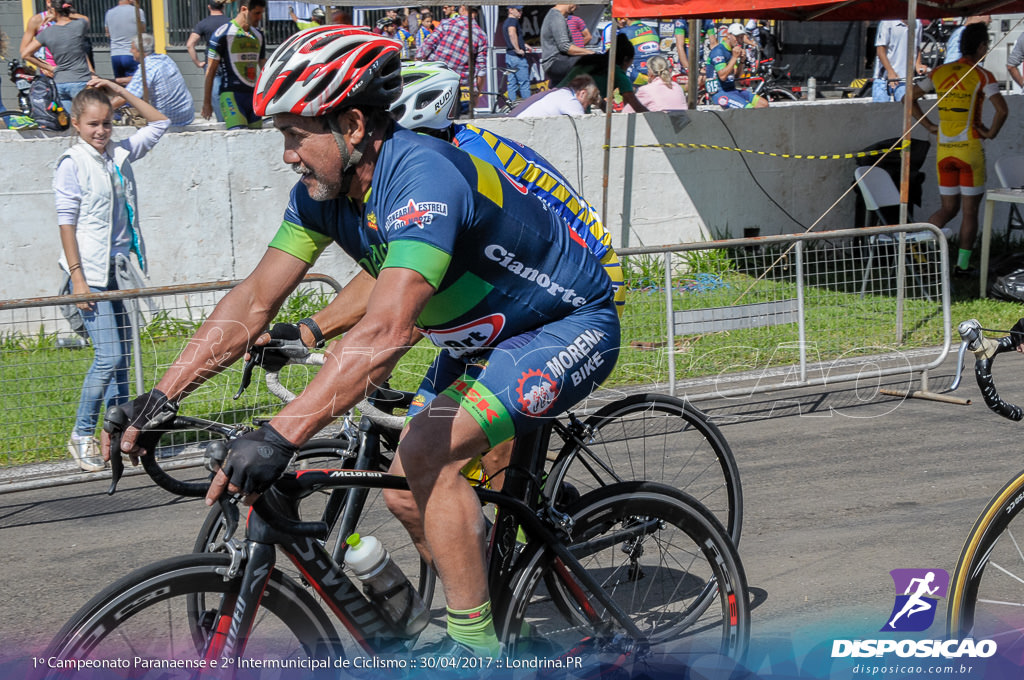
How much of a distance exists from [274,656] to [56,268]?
22.5ft

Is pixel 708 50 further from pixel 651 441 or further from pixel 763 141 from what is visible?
pixel 651 441

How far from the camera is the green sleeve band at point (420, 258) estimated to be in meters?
3.00

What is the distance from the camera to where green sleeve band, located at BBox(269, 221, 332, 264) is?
11.8 feet

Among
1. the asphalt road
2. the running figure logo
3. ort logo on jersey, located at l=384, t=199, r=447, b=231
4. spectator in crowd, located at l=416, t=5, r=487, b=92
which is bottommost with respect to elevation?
the asphalt road

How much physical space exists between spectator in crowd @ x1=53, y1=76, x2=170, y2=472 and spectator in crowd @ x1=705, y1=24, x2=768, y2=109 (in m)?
12.0

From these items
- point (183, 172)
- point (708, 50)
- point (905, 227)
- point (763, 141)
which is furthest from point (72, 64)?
point (708, 50)

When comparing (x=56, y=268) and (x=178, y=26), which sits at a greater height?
(x=178, y=26)

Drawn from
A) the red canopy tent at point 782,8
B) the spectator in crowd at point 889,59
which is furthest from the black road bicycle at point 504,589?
the spectator in crowd at point 889,59

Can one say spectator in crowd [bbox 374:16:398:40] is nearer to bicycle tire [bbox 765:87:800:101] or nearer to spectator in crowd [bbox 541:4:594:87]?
spectator in crowd [bbox 541:4:594:87]

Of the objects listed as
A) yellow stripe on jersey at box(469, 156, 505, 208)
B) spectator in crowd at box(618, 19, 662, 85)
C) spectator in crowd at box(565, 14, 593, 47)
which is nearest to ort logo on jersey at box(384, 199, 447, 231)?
yellow stripe on jersey at box(469, 156, 505, 208)

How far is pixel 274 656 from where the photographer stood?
312 centimetres

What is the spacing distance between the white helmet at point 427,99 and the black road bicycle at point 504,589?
187 centimetres

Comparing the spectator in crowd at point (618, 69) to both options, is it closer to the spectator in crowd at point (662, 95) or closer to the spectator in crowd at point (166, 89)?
the spectator in crowd at point (662, 95)

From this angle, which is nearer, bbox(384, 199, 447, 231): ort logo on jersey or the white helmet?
bbox(384, 199, 447, 231): ort logo on jersey
